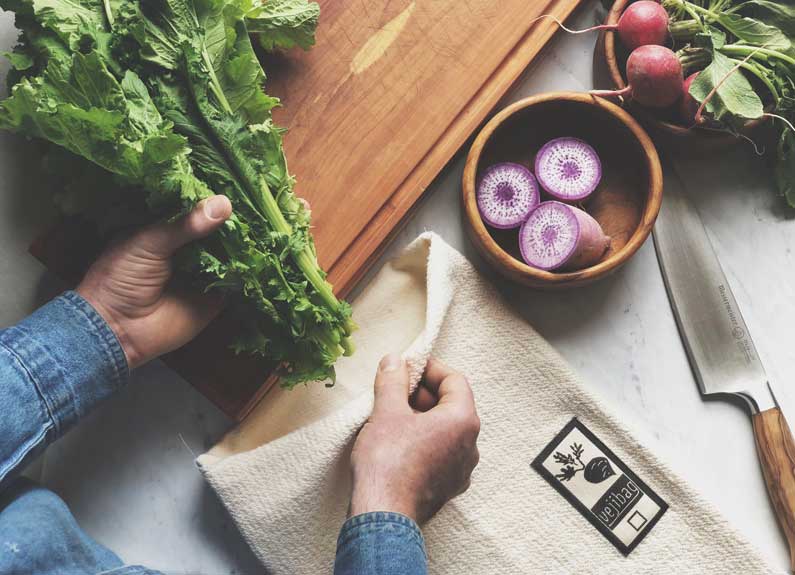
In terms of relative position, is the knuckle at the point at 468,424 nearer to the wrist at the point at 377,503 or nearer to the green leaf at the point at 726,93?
the wrist at the point at 377,503

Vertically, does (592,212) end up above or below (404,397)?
Answer: above

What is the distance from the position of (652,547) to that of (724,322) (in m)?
0.46

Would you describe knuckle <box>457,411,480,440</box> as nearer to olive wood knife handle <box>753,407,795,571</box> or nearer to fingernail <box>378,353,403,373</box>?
fingernail <box>378,353,403,373</box>

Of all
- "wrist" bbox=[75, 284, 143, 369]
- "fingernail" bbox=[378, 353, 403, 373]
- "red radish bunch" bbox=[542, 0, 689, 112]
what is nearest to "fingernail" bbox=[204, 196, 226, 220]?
"wrist" bbox=[75, 284, 143, 369]

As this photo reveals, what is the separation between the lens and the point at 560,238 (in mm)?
1225

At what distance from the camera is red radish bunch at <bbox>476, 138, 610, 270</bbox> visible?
1.24 metres

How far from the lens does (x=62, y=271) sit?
119cm

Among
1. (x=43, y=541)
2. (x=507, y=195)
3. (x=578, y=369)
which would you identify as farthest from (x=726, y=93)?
(x=43, y=541)

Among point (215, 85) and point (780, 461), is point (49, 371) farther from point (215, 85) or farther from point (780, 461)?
point (780, 461)

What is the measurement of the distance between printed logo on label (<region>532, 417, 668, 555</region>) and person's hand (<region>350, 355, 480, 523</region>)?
0.21 meters

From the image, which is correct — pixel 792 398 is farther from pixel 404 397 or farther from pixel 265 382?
pixel 265 382

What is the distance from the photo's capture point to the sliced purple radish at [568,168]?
1.29m

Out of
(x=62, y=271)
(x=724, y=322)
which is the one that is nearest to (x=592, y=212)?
(x=724, y=322)

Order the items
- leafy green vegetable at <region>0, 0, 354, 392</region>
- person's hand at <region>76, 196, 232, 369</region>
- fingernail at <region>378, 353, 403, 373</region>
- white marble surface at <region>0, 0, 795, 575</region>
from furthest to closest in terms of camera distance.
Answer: white marble surface at <region>0, 0, 795, 575</region> → fingernail at <region>378, 353, 403, 373</region> → person's hand at <region>76, 196, 232, 369</region> → leafy green vegetable at <region>0, 0, 354, 392</region>
